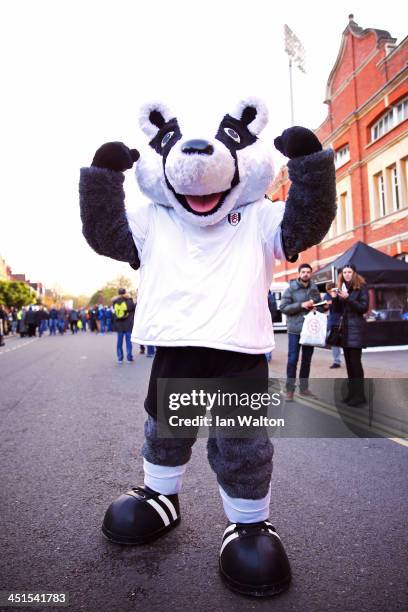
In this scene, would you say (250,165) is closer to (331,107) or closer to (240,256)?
(240,256)

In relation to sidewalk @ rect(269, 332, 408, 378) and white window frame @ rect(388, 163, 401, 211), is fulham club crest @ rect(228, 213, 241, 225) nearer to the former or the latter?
sidewalk @ rect(269, 332, 408, 378)

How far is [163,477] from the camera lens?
2.32 meters

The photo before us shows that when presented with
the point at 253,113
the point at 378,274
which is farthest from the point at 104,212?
the point at 378,274

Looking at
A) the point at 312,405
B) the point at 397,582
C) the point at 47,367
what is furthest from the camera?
the point at 47,367

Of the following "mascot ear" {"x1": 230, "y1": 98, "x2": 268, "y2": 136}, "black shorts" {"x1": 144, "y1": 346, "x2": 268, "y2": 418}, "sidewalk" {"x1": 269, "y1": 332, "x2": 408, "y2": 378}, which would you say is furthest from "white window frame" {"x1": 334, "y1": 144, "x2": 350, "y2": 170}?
"black shorts" {"x1": 144, "y1": 346, "x2": 268, "y2": 418}

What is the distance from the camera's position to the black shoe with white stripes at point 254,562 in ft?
6.16

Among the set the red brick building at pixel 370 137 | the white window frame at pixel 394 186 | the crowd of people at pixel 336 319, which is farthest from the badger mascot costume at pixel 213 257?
the white window frame at pixel 394 186

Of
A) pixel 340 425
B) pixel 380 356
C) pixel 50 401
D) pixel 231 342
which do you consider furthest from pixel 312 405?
pixel 380 356

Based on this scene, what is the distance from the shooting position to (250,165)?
219cm

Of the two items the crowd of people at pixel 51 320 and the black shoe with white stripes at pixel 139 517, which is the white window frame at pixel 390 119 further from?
the black shoe with white stripes at pixel 139 517

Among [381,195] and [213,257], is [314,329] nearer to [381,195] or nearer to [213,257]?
[213,257]

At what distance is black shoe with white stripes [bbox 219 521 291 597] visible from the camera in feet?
6.16

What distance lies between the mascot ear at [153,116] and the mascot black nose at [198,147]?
39 centimetres

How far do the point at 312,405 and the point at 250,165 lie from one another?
4.18m
